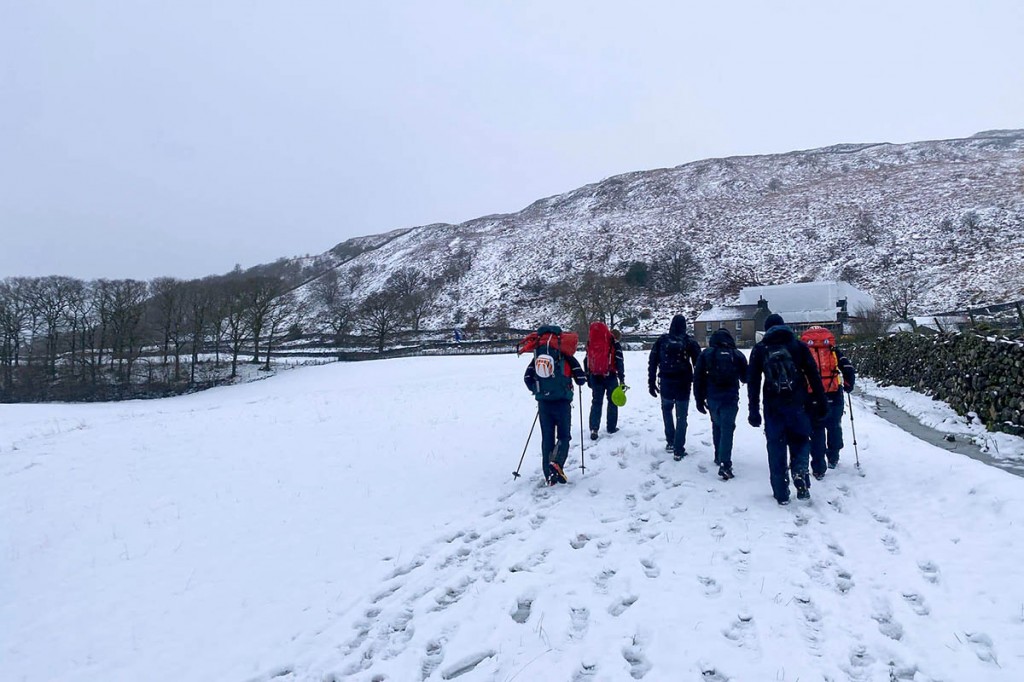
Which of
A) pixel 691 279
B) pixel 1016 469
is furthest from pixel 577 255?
pixel 1016 469

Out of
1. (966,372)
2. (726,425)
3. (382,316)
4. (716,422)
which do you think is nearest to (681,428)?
(716,422)

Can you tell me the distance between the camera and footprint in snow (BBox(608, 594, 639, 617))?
13.9 feet

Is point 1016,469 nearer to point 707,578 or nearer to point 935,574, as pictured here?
point 935,574

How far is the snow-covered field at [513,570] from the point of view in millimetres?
3779

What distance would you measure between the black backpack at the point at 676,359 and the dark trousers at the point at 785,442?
6.20 ft

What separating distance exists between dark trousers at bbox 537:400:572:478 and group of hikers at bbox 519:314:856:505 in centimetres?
1

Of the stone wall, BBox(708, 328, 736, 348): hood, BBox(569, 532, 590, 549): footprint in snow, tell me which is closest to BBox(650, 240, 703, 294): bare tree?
the stone wall

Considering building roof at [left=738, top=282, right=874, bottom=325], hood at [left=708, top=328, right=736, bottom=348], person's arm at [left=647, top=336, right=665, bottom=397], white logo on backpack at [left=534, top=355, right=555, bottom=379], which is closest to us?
white logo on backpack at [left=534, top=355, right=555, bottom=379]

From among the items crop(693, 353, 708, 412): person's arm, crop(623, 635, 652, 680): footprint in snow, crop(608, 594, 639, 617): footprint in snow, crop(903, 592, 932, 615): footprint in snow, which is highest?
crop(693, 353, 708, 412): person's arm

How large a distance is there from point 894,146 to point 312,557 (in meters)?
129

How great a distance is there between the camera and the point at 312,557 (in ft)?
18.9

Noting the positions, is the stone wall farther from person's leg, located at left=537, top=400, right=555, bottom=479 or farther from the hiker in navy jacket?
person's leg, located at left=537, top=400, right=555, bottom=479

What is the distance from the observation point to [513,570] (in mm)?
5070

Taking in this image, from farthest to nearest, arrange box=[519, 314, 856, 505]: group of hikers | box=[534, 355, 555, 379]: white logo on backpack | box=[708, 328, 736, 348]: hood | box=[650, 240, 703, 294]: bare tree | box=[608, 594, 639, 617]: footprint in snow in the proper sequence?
box=[650, 240, 703, 294]: bare tree → box=[708, 328, 736, 348]: hood → box=[534, 355, 555, 379]: white logo on backpack → box=[519, 314, 856, 505]: group of hikers → box=[608, 594, 639, 617]: footprint in snow
